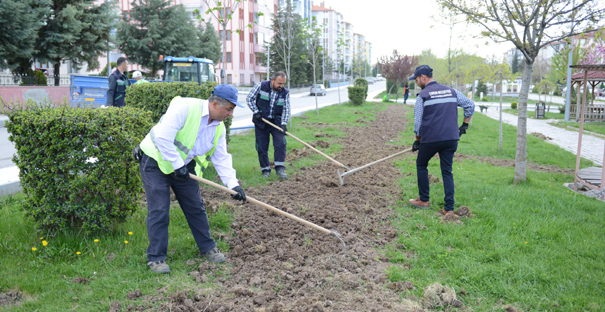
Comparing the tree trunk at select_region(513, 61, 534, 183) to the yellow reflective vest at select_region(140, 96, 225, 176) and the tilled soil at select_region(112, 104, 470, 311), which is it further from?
the yellow reflective vest at select_region(140, 96, 225, 176)

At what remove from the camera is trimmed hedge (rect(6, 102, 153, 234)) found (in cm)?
392

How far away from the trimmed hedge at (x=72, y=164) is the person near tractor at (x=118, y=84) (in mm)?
3566

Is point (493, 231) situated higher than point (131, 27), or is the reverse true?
point (131, 27)

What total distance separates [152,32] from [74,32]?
32.2 ft

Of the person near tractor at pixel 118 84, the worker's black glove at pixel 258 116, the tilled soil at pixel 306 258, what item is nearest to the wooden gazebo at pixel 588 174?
the tilled soil at pixel 306 258

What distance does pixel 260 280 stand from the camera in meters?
3.56

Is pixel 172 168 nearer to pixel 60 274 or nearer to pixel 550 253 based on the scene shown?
pixel 60 274

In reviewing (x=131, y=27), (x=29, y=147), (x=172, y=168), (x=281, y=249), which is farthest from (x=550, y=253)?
(x=131, y=27)

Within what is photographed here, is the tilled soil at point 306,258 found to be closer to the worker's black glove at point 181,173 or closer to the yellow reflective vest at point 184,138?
the worker's black glove at point 181,173

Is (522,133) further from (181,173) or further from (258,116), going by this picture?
(181,173)

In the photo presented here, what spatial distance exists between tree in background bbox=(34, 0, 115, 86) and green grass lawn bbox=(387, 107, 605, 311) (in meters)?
17.5

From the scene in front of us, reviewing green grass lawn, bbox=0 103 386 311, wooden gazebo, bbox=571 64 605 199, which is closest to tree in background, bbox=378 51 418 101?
wooden gazebo, bbox=571 64 605 199

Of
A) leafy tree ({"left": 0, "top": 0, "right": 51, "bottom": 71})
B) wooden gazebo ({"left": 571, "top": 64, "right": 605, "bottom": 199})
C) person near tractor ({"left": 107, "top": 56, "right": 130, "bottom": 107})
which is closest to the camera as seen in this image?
wooden gazebo ({"left": 571, "top": 64, "right": 605, "bottom": 199})

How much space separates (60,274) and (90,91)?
Result: 1324 centimetres
